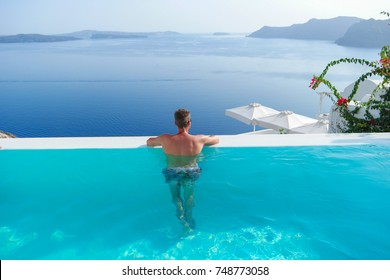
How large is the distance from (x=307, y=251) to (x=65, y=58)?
54904 mm

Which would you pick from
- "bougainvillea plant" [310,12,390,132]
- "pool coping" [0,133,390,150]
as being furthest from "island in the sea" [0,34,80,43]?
"bougainvillea plant" [310,12,390,132]

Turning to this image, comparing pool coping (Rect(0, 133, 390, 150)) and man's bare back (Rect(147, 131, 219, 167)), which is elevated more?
man's bare back (Rect(147, 131, 219, 167))

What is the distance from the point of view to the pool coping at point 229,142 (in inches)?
167

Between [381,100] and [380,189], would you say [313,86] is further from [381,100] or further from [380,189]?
[380,189]

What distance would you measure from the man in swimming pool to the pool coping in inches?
26.8

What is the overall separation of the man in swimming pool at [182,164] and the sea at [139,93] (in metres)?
18.0

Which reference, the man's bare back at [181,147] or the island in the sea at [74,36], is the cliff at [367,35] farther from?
the man's bare back at [181,147]

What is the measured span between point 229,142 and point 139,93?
30056 millimetres

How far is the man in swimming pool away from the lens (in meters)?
3.32

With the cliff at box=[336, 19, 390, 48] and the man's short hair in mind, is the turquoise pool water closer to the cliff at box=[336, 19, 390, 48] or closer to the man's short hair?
the man's short hair

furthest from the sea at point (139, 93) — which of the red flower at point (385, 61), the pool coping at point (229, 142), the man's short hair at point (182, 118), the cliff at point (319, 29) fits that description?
the cliff at point (319, 29)

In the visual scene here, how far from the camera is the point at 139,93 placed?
110 feet

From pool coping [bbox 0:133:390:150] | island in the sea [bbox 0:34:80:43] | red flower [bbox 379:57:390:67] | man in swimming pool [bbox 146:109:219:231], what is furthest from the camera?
island in the sea [bbox 0:34:80:43]

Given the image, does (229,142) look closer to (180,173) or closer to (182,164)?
(182,164)
